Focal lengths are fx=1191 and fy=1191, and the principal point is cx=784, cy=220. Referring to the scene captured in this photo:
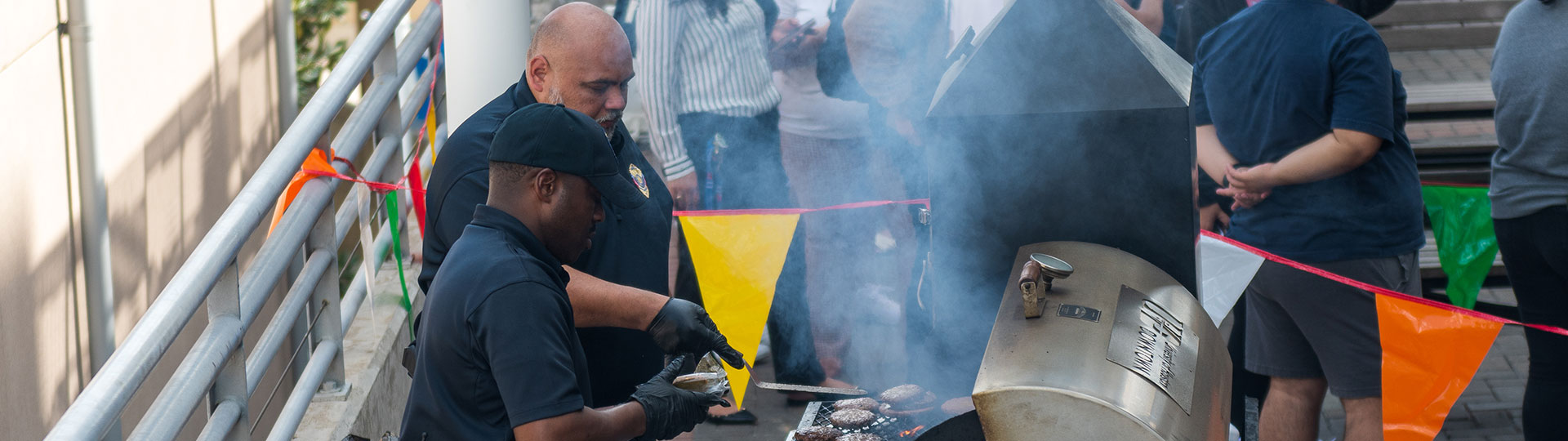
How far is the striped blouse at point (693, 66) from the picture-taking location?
4715 mm

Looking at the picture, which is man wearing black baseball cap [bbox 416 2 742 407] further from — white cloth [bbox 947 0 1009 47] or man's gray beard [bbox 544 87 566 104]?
white cloth [bbox 947 0 1009 47]

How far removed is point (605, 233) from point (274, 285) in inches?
34.3

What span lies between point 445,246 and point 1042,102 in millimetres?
1523

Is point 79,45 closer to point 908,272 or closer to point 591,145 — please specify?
point 591,145

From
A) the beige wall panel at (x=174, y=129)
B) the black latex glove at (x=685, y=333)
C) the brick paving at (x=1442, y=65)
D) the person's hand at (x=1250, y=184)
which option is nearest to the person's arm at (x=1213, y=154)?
the person's hand at (x=1250, y=184)

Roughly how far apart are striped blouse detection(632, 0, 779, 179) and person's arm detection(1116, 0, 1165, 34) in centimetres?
166

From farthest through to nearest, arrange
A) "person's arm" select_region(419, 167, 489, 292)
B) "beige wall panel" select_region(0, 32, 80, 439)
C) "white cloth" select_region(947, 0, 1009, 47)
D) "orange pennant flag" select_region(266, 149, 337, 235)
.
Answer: "white cloth" select_region(947, 0, 1009, 47)
"orange pennant flag" select_region(266, 149, 337, 235)
"beige wall panel" select_region(0, 32, 80, 439)
"person's arm" select_region(419, 167, 489, 292)

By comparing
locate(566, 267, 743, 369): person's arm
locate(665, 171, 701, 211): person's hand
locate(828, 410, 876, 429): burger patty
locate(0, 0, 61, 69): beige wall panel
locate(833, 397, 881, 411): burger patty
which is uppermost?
locate(0, 0, 61, 69): beige wall panel

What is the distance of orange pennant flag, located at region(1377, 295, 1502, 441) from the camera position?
3.61 m

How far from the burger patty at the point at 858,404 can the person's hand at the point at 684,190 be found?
1186mm

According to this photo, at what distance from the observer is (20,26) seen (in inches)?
126

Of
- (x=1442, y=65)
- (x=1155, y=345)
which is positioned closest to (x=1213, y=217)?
(x=1155, y=345)

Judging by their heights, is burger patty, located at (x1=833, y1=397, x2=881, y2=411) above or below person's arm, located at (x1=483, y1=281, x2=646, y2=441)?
below

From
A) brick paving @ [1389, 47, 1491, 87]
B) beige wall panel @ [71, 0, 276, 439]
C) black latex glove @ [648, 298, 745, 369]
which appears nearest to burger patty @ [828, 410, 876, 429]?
black latex glove @ [648, 298, 745, 369]
